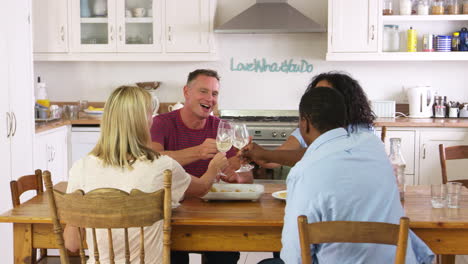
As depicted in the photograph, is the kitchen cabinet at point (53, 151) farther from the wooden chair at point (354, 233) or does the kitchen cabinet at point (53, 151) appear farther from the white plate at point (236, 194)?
the wooden chair at point (354, 233)

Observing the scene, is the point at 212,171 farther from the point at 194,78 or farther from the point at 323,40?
the point at 323,40

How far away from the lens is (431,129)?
495 cm

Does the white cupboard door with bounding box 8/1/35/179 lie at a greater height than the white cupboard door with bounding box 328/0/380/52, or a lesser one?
lesser

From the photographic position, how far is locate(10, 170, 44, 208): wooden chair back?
2592 mm

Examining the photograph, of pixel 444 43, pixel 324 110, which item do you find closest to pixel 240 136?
pixel 324 110

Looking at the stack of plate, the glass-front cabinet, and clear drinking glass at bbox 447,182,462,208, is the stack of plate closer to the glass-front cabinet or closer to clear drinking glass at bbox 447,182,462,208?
the glass-front cabinet

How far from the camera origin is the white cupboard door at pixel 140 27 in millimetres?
5312

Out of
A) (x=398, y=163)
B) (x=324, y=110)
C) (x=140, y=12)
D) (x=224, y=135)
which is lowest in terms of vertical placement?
(x=398, y=163)

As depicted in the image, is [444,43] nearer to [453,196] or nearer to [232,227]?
[453,196]

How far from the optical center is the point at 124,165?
2186 mm

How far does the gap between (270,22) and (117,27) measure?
125 cm

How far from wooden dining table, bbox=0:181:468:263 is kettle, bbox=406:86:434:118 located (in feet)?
9.54

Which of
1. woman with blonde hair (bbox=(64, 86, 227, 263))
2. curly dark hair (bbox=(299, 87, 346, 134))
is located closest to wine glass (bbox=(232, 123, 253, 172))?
woman with blonde hair (bbox=(64, 86, 227, 263))

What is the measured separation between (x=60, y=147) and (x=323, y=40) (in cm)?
232
